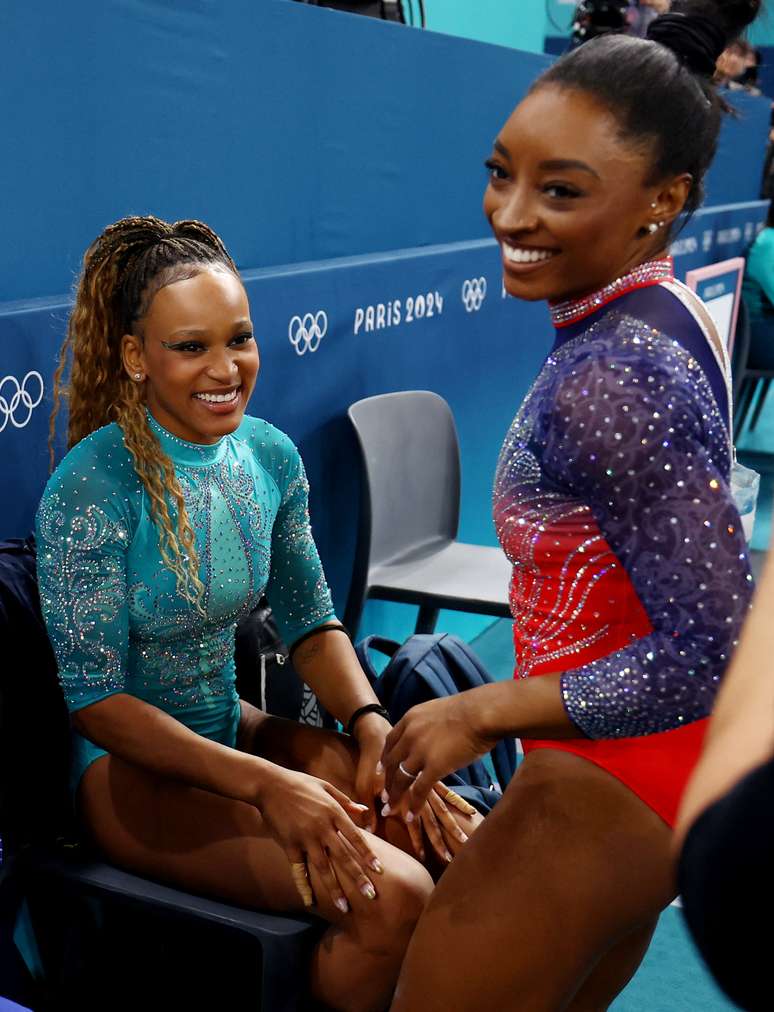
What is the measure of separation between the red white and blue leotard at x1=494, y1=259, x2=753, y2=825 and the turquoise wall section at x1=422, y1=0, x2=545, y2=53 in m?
5.54

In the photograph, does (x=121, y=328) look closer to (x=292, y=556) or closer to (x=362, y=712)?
(x=292, y=556)

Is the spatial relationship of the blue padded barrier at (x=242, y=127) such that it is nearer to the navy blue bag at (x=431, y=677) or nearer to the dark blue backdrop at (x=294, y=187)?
the dark blue backdrop at (x=294, y=187)

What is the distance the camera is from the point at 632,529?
1.08 metres

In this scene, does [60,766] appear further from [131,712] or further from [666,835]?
[666,835]

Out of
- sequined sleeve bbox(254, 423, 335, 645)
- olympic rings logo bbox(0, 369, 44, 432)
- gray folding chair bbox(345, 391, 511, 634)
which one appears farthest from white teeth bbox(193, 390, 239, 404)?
gray folding chair bbox(345, 391, 511, 634)

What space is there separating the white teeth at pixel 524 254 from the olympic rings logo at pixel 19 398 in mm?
823

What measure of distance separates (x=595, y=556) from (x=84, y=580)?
0.70 metres

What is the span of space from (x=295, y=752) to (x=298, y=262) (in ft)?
4.13

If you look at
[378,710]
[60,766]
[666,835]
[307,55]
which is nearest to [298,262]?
[307,55]

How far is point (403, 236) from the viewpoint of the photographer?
3.19 meters

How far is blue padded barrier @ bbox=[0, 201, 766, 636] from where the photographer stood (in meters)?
1.81

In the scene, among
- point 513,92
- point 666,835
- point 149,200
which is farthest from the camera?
point 513,92

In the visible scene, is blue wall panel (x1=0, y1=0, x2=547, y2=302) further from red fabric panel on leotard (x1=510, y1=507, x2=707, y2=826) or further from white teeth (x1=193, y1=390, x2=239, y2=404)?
red fabric panel on leotard (x1=510, y1=507, x2=707, y2=826)

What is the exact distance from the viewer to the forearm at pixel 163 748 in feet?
5.11
